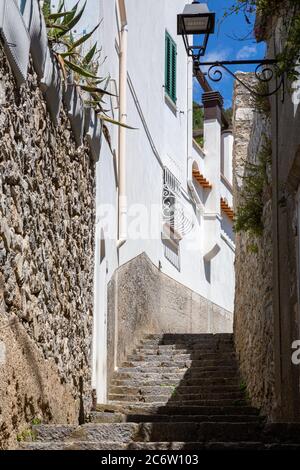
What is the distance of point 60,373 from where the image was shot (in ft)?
23.4

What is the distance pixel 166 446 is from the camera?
540 cm

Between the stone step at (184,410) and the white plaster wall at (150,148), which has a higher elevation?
the white plaster wall at (150,148)

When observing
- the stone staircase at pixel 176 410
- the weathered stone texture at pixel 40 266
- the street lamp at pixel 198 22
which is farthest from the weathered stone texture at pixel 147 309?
the street lamp at pixel 198 22

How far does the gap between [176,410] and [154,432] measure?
336cm

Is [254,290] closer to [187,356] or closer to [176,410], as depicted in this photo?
[176,410]

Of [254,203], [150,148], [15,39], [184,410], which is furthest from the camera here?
[150,148]

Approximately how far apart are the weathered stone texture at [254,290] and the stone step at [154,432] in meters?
1.34

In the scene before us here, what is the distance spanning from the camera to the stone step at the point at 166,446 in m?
5.33

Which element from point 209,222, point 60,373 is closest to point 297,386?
point 60,373

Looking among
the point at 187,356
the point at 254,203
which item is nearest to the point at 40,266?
the point at 254,203

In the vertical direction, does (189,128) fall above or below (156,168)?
above

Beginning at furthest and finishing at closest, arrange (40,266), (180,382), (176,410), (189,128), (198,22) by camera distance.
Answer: (189,128), (180,382), (176,410), (198,22), (40,266)

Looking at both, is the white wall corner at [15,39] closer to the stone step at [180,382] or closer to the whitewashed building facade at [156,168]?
the whitewashed building facade at [156,168]
